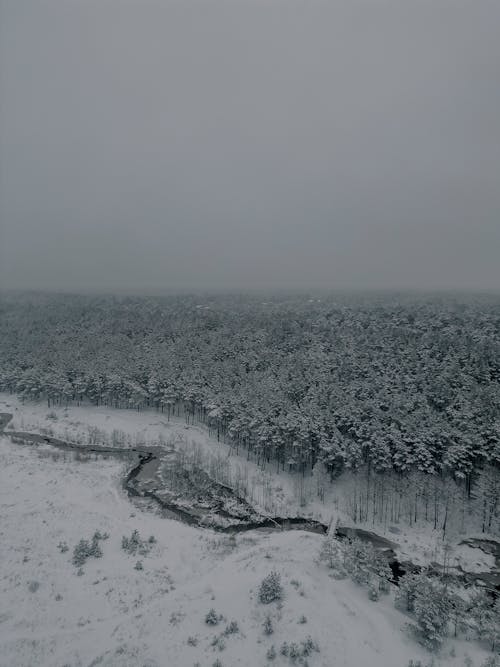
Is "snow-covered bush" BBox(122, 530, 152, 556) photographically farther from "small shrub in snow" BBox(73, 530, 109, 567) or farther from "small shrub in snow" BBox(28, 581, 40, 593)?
"small shrub in snow" BBox(28, 581, 40, 593)

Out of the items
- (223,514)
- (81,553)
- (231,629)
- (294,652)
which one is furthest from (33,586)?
(223,514)

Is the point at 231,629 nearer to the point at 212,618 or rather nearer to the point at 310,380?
the point at 212,618

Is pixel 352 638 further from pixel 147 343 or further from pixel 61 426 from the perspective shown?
pixel 147 343

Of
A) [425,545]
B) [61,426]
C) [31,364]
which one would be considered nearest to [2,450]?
[61,426]

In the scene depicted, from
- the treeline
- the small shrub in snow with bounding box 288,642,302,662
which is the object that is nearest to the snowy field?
the small shrub in snow with bounding box 288,642,302,662

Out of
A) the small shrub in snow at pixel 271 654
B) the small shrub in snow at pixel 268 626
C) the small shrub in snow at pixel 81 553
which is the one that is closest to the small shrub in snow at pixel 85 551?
the small shrub in snow at pixel 81 553

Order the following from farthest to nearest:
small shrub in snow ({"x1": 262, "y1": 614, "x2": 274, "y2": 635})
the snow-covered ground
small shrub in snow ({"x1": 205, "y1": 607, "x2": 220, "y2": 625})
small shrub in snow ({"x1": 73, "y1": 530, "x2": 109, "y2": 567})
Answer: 1. the snow-covered ground
2. small shrub in snow ({"x1": 73, "y1": 530, "x2": 109, "y2": 567})
3. small shrub in snow ({"x1": 205, "y1": 607, "x2": 220, "y2": 625})
4. small shrub in snow ({"x1": 262, "y1": 614, "x2": 274, "y2": 635})

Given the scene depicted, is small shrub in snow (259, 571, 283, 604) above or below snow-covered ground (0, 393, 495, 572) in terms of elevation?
above
